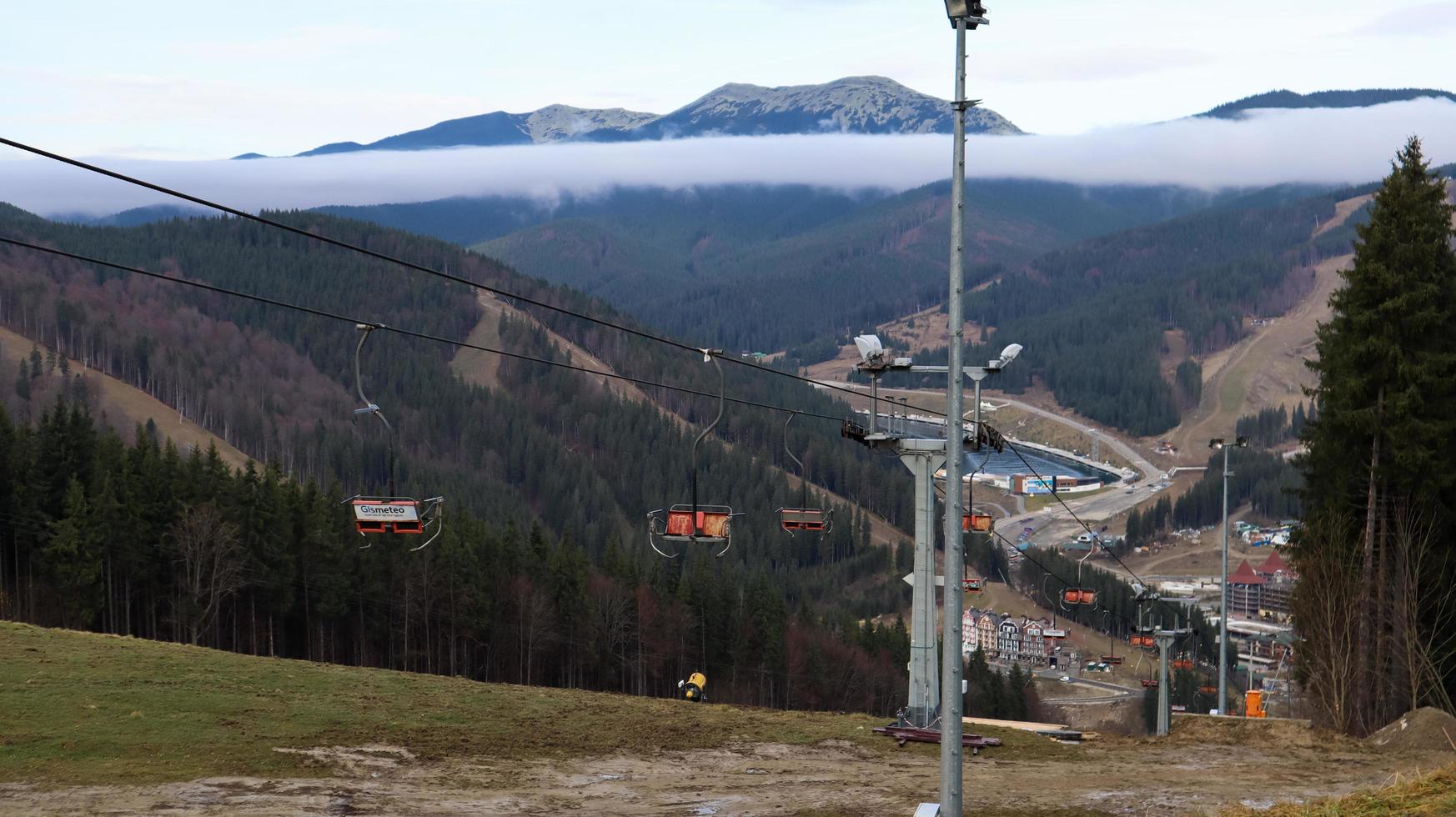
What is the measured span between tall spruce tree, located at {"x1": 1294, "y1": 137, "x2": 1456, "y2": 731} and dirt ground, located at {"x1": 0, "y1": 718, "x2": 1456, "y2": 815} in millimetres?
6755

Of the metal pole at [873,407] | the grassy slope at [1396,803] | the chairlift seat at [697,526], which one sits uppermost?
the metal pole at [873,407]

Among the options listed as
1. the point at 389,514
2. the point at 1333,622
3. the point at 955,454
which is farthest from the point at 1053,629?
the point at 955,454

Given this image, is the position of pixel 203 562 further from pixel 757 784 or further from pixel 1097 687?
pixel 1097 687

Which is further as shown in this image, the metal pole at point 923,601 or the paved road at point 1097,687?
the paved road at point 1097,687

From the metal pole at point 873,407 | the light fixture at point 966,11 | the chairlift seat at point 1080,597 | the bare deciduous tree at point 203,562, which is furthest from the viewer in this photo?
the bare deciduous tree at point 203,562

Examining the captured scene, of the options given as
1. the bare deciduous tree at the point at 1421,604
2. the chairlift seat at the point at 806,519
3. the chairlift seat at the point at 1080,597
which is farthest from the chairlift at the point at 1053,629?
the chairlift seat at the point at 806,519

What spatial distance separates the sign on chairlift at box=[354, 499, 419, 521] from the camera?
3152 centimetres

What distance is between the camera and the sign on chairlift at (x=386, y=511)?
1241 inches

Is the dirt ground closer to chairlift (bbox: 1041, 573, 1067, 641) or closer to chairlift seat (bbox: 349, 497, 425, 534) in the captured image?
chairlift seat (bbox: 349, 497, 425, 534)

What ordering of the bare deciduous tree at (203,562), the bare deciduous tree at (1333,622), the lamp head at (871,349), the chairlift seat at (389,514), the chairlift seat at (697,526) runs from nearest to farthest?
the lamp head at (871,349) < the chairlift seat at (389,514) < the chairlift seat at (697,526) < the bare deciduous tree at (1333,622) < the bare deciduous tree at (203,562)

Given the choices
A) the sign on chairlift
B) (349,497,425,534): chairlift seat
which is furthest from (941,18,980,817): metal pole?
the sign on chairlift

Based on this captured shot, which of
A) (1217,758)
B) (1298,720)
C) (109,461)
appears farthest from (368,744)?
(109,461)

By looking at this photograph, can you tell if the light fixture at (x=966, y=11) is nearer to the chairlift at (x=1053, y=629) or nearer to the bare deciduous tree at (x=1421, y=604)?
the bare deciduous tree at (x=1421, y=604)

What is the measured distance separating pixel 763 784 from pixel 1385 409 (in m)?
23.9
